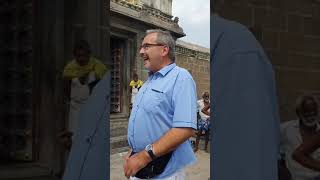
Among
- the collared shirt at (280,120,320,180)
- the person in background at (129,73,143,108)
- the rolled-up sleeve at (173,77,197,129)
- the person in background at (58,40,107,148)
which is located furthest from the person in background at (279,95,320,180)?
the person in background at (129,73,143,108)

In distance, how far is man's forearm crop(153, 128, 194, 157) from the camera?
7.99 feet

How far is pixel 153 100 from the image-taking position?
2.52 meters

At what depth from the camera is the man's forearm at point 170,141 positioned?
2.44 m

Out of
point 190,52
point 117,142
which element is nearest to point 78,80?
point 117,142

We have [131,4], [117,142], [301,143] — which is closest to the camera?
[301,143]


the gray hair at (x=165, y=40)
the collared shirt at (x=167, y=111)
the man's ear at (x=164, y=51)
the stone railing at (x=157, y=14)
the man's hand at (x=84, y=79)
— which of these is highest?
the stone railing at (x=157, y=14)

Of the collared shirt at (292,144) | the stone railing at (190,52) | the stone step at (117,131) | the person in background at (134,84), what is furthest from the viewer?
the stone railing at (190,52)

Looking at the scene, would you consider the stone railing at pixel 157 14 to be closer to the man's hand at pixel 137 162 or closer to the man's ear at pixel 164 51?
the man's ear at pixel 164 51

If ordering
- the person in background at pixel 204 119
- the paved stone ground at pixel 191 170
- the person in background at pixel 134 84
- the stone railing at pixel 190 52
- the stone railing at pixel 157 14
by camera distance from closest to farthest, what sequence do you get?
1. the paved stone ground at pixel 191 170
2. the person in background at pixel 204 119
3. the person in background at pixel 134 84
4. the stone railing at pixel 157 14
5. the stone railing at pixel 190 52

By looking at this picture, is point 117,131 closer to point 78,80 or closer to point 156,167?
point 78,80

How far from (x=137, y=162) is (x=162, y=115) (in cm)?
26

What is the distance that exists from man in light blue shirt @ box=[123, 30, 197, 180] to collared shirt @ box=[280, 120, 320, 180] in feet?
1.52

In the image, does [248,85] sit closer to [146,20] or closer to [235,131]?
[235,131]

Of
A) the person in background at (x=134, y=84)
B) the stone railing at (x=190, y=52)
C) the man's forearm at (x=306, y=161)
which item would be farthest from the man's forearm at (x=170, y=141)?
the stone railing at (x=190, y=52)
